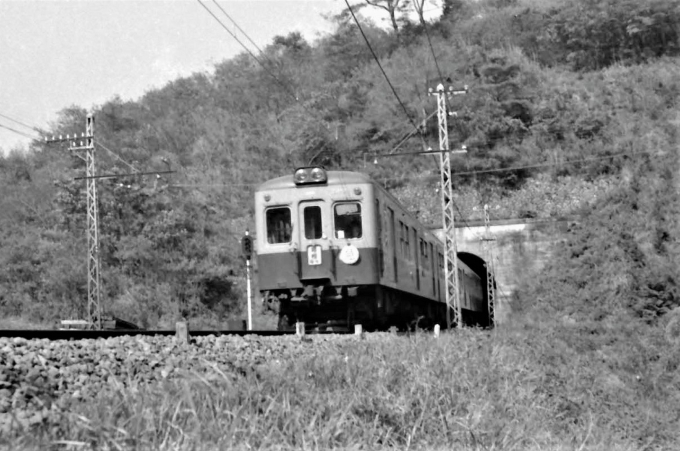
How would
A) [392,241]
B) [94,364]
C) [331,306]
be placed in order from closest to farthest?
[94,364], [331,306], [392,241]

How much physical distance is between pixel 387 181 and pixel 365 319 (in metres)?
27.8

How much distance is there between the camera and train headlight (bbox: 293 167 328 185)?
15.2 m

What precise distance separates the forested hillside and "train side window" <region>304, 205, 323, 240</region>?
520 centimetres

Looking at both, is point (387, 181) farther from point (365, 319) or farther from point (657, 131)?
point (365, 319)

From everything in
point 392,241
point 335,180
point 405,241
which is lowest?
point 392,241

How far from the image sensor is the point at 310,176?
603 inches

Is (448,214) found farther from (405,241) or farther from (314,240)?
(314,240)

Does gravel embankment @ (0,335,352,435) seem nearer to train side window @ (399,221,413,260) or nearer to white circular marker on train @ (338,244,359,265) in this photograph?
white circular marker on train @ (338,244,359,265)

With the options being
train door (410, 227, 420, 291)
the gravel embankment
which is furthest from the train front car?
the gravel embankment

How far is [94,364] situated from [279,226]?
8736 mm

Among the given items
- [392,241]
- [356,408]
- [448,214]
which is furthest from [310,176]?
[356,408]

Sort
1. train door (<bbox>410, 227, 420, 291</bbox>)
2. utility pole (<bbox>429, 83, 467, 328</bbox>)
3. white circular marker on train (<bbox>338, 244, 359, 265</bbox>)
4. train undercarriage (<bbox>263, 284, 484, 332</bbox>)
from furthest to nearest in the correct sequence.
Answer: utility pole (<bbox>429, 83, 467, 328</bbox>)
train door (<bbox>410, 227, 420, 291</bbox>)
train undercarriage (<bbox>263, 284, 484, 332</bbox>)
white circular marker on train (<bbox>338, 244, 359, 265</bbox>)

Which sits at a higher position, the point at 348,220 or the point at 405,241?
the point at 348,220

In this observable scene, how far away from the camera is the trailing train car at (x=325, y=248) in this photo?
14.9 meters
